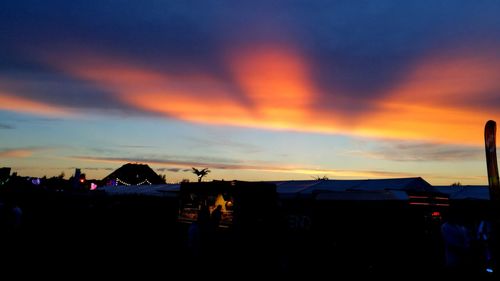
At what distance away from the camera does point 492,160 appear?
8.73m

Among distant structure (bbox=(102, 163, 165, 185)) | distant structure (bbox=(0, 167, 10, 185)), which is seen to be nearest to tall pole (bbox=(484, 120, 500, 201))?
distant structure (bbox=(0, 167, 10, 185))

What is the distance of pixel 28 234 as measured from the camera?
17125 millimetres

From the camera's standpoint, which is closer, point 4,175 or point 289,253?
point 289,253

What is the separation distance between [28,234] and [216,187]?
34.6 ft

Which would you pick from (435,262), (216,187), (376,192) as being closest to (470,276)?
(435,262)

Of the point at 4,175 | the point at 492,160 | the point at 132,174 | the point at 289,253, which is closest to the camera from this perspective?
the point at 492,160

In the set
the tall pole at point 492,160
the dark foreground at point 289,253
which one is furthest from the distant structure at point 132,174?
the tall pole at point 492,160

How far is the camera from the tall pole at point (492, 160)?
27.6ft

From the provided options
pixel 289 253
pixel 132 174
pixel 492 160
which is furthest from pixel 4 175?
pixel 492 160

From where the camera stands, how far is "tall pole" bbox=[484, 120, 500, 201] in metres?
8.40

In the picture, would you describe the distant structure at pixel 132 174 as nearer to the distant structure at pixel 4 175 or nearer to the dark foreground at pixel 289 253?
the distant structure at pixel 4 175

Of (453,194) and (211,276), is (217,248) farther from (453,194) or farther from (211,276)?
(453,194)

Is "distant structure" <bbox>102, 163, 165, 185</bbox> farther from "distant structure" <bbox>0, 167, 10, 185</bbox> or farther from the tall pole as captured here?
the tall pole

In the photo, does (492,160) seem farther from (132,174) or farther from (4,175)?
(132,174)
